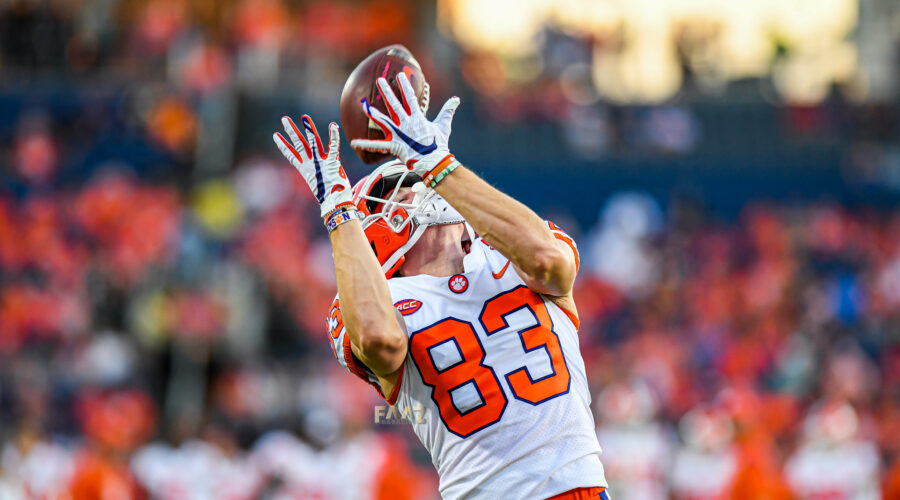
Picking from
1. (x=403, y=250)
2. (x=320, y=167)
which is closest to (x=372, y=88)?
(x=320, y=167)

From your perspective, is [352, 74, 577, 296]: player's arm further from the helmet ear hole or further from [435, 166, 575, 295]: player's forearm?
the helmet ear hole

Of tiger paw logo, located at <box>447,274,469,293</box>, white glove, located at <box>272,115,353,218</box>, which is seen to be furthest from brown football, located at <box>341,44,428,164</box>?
tiger paw logo, located at <box>447,274,469,293</box>

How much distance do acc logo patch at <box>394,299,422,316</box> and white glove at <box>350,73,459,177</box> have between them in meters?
0.42

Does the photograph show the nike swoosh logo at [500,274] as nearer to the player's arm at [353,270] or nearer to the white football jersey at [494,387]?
the white football jersey at [494,387]

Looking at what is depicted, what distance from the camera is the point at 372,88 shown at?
3395 mm

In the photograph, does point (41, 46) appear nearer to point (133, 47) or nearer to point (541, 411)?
point (133, 47)

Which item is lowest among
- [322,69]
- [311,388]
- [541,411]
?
[541,411]

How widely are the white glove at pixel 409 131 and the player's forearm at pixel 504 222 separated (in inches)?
3.2

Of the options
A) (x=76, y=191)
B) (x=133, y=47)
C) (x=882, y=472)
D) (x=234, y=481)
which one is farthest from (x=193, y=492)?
(x=133, y=47)

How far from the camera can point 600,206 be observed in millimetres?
14695

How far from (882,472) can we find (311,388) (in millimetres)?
5597

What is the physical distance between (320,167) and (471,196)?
0.47 m

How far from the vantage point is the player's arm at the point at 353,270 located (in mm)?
3084

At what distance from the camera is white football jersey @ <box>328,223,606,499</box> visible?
322 cm
